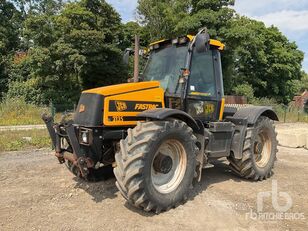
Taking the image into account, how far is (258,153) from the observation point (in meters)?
6.90

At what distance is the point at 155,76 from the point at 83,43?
56.5 feet

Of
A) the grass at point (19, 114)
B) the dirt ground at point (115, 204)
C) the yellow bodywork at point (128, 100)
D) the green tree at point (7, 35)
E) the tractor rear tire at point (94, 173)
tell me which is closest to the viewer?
the dirt ground at point (115, 204)

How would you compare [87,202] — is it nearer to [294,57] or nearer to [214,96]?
[214,96]

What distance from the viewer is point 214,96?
6.25m

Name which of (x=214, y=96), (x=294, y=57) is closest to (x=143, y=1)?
(x=294, y=57)

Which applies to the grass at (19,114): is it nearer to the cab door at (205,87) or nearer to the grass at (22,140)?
the grass at (22,140)

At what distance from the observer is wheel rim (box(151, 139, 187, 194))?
16.4ft

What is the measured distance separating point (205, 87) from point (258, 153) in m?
Answer: 1.91

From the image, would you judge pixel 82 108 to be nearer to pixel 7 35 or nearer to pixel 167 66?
pixel 167 66

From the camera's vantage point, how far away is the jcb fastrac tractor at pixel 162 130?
463 cm

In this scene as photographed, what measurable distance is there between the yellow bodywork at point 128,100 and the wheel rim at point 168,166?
689 millimetres

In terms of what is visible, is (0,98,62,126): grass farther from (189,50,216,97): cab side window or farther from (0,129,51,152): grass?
(189,50,216,97): cab side window

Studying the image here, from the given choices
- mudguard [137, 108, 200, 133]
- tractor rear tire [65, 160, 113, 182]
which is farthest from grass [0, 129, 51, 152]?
mudguard [137, 108, 200, 133]

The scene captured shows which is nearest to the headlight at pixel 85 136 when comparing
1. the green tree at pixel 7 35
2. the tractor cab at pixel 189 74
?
the tractor cab at pixel 189 74
